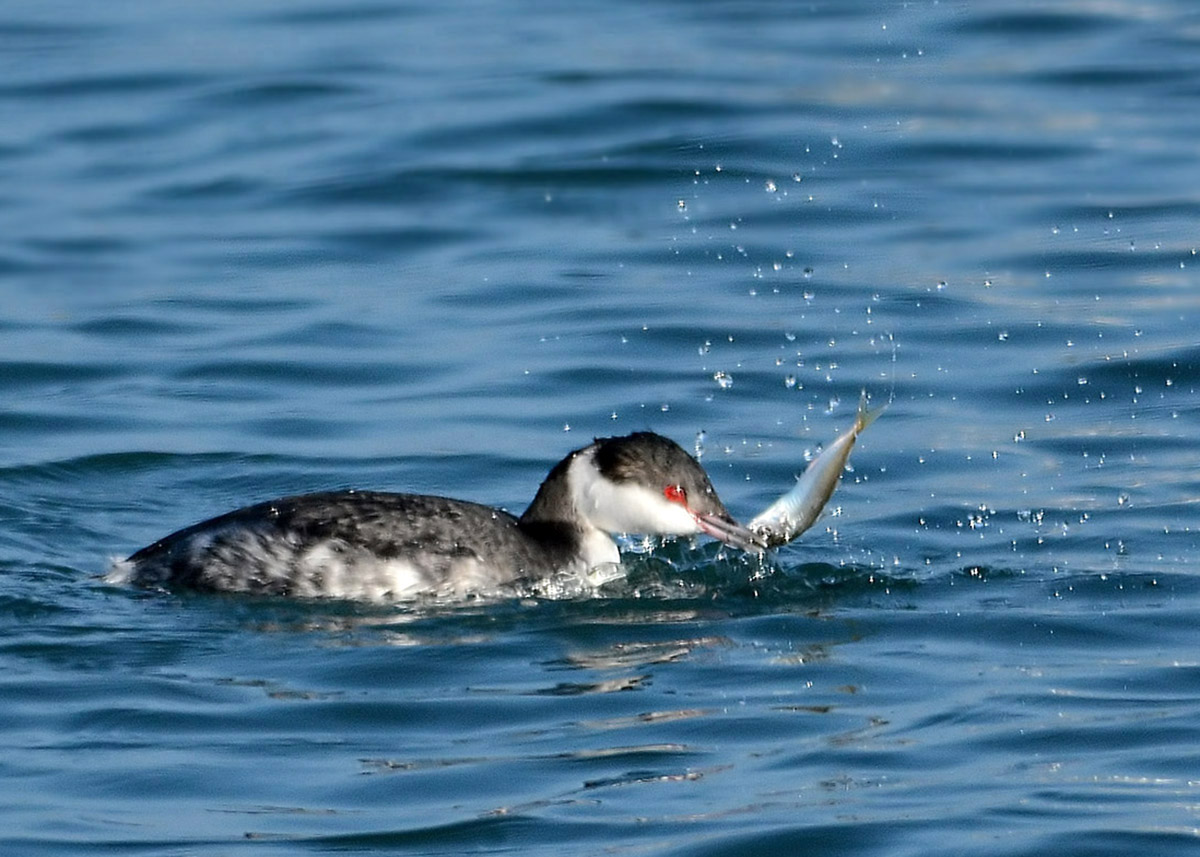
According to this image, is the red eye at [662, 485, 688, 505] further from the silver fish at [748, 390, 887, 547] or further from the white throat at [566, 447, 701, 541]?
the silver fish at [748, 390, 887, 547]

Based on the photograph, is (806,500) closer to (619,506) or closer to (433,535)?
(619,506)

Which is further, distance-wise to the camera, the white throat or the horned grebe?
the white throat

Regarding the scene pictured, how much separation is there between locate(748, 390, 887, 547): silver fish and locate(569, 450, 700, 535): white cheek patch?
0.32 meters

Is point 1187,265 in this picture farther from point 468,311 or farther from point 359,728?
point 359,728

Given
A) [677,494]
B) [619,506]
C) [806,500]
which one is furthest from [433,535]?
[806,500]

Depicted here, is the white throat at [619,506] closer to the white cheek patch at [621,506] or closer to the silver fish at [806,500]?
the white cheek patch at [621,506]

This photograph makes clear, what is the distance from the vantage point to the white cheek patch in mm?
9945

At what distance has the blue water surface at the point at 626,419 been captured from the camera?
7.75m

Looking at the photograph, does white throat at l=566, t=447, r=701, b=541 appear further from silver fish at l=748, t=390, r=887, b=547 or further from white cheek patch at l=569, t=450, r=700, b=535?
silver fish at l=748, t=390, r=887, b=547

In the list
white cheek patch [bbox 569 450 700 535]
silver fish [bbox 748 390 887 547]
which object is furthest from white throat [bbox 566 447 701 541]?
silver fish [bbox 748 390 887 547]

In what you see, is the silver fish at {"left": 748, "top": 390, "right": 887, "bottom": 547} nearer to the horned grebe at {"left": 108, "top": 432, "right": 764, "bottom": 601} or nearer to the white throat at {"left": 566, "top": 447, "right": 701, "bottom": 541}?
the horned grebe at {"left": 108, "top": 432, "right": 764, "bottom": 601}

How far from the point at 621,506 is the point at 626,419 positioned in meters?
2.79

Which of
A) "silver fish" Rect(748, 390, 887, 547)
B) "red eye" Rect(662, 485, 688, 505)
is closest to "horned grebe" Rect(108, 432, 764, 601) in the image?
"red eye" Rect(662, 485, 688, 505)

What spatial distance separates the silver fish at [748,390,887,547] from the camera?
32.4 feet
